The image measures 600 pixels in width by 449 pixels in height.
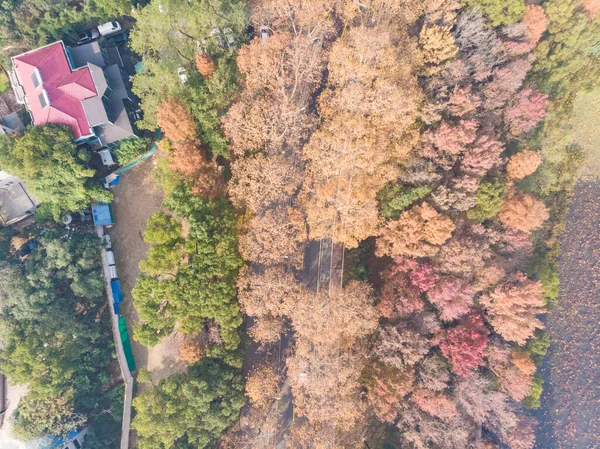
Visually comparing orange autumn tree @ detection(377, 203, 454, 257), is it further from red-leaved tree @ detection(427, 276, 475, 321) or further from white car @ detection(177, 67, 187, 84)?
white car @ detection(177, 67, 187, 84)

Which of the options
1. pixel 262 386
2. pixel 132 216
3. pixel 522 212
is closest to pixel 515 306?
pixel 522 212

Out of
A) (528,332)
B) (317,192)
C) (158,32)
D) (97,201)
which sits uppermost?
(158,32)

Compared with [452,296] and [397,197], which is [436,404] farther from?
[397,197]

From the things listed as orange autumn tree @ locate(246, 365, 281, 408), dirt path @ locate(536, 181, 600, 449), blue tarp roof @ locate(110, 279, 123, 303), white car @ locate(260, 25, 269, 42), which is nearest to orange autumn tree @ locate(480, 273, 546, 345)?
dirt path @ locate(536, 181, 600, 449)

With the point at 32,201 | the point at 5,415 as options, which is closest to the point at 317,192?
the point at 32,201

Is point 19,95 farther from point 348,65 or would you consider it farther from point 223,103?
point 348,65

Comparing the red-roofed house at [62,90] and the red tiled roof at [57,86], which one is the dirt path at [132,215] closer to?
the red-roofed house at [62,90]

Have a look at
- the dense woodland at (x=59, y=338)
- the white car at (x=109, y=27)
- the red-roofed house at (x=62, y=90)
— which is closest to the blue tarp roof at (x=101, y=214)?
the dense woodland at (x=59, y=338)
